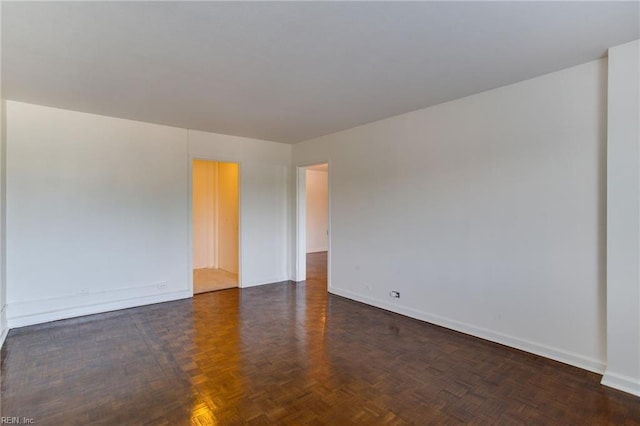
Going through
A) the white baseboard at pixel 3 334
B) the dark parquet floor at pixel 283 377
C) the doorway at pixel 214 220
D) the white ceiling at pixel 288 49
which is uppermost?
the white ceiling at pixel 288 49

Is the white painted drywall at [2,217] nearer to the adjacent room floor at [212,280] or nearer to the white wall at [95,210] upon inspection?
the white wall at [95,210]

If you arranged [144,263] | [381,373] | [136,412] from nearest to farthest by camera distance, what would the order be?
1. [136,412]
2. [381,373]
3. [144,263]

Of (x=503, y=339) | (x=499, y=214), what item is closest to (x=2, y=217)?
(x=499, y=214)

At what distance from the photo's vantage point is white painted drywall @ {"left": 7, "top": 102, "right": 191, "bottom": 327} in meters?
3.65

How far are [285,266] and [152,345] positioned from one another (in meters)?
3.09

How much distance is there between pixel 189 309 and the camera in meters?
4.30

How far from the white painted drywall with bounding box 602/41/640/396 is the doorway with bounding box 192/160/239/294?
5550mm

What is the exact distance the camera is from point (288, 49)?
92.7 inches

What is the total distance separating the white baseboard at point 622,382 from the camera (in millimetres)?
2328

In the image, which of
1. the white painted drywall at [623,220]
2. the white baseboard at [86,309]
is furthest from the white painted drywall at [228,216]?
the white painted drywall at [623,220]

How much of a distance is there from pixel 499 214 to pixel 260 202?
3.83m

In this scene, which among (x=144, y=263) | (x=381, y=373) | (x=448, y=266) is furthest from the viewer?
(x=144, y=263)

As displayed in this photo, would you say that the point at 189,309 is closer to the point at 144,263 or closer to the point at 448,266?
the point at 144,263

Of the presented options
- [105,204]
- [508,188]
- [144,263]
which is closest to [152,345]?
[144,263]
